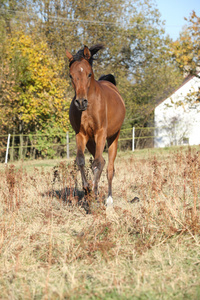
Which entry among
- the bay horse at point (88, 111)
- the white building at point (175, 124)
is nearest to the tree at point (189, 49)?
the white building at point (175, 124)

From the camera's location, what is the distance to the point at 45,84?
22.5 m

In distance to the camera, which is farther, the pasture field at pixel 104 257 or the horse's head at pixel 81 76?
the horse's head at pixel 81 76

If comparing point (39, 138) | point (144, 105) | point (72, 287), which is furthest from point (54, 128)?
point (72, 287)

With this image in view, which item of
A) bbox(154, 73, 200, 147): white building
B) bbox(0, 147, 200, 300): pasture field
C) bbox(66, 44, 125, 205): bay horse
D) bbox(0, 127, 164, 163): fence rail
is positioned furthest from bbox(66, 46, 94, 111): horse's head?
bbox(154, 73, 200, 147): white building

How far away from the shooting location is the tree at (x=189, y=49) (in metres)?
26.6

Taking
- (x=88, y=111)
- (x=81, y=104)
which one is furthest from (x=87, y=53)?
(x=81, y=104)

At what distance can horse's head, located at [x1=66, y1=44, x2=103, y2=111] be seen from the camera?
5348 millimetres

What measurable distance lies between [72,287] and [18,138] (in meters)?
21.9


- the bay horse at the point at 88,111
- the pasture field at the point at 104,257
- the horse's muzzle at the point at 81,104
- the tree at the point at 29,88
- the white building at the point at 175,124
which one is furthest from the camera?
the white building at the point at 175,124

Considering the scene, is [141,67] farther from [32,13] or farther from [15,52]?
[15,52]

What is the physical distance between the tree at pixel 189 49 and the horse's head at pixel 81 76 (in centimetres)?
2205

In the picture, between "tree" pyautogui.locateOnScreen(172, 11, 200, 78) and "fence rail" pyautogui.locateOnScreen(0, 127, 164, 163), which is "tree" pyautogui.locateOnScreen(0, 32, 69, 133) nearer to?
"fence rail" pyautogui.locateOnScreen(0, 127, 164, 163)

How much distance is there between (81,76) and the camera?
5543 mm

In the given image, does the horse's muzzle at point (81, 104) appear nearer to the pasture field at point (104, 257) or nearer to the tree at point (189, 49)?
the pasture field at point (104, 257)
